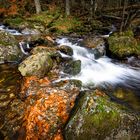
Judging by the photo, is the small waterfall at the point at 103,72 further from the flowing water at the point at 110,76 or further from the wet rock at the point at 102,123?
the wet rock at the point at 102,123

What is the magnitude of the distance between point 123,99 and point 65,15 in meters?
11.6

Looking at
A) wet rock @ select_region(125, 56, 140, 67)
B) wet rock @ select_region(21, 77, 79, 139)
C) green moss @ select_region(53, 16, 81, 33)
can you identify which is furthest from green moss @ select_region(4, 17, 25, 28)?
wet rock @ select_region(21, 77, 79, 139)

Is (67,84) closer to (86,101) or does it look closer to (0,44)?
(86,101)

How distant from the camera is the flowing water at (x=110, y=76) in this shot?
286 inches

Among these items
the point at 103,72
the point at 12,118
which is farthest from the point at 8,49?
the point at 12,118

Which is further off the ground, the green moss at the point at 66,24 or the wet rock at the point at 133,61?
the green moss at the point at 66,24

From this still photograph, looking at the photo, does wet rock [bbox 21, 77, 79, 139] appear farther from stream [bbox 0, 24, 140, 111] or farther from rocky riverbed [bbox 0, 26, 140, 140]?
stream [bbox 0, 24, 140, 111]

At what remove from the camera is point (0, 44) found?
897cm

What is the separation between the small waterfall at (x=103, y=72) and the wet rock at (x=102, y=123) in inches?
109

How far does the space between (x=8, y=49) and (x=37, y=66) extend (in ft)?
6.81

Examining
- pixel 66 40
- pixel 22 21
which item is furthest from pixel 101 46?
pixel 22 21

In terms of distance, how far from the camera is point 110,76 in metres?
8.73

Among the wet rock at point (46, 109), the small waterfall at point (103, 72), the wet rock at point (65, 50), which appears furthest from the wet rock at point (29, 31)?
the wet rock at point (46, 109)

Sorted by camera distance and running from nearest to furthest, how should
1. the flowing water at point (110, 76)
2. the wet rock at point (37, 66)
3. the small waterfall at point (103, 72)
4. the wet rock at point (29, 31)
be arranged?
1. the flowing water at point (110, 76)
2. the wet rock at point (37, 66)
3. the small waterfall at point (103, 72)
4. the wet rock at point (29, 31)
